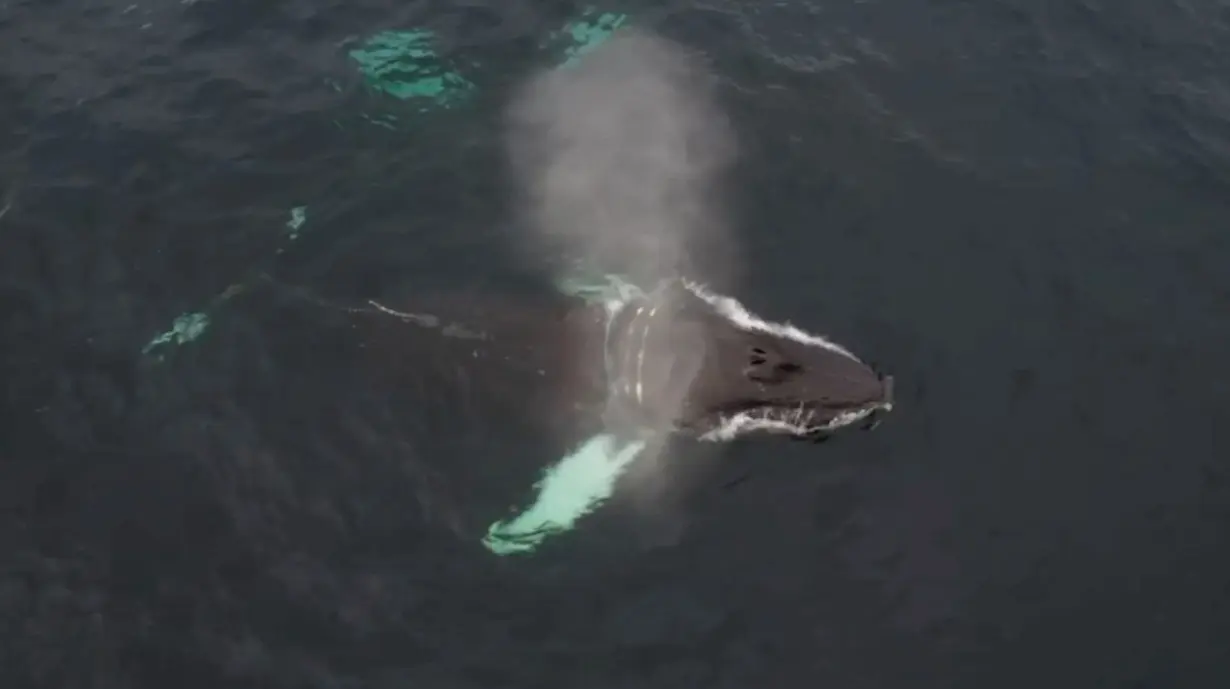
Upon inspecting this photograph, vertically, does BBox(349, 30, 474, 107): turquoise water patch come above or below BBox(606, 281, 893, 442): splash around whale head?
above

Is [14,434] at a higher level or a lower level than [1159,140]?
lower

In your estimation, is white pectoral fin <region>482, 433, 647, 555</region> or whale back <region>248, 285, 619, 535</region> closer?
white pectoral fin <region>482, 433, 647, 555</region>

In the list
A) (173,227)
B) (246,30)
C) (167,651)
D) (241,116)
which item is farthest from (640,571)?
(246,30)

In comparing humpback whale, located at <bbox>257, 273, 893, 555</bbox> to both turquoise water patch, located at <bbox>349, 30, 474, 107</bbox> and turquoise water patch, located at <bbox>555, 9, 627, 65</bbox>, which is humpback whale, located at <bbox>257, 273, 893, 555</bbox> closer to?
turquoise water patch, located at <bbox>349, 30, 474, 107</bbox>

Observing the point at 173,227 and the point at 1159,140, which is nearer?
the point at 173,227

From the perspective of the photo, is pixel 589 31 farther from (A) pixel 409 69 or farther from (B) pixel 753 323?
(B) pixel 753 323

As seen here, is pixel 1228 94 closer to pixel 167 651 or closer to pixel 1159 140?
pixel 1159 140

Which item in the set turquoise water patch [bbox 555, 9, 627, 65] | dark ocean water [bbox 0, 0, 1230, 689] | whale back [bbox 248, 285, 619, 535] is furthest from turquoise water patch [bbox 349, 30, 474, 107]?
whale back [bbox 248, 285, 619, 535]
